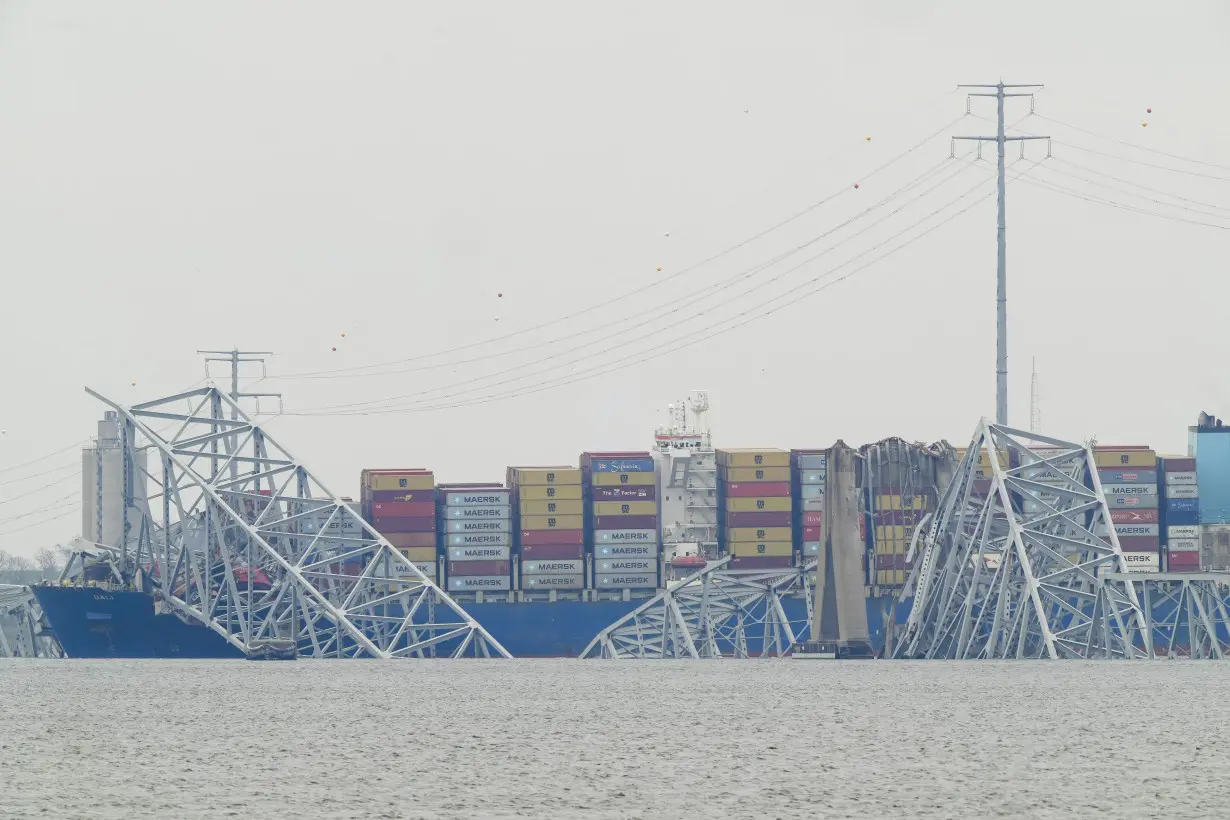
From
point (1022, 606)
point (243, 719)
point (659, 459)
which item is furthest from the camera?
point (659, 459)

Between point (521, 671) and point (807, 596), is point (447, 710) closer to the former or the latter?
point (521, 671)

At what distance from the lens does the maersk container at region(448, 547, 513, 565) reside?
9906 cm

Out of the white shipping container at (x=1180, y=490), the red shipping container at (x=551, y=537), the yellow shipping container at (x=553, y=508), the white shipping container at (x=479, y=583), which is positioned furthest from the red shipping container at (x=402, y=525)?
the white shipping container at (x=1180, y=490)

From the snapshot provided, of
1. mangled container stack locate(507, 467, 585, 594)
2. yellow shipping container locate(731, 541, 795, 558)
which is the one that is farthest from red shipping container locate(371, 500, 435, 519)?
yellow shipping container locate(731, 541, 795, 558)

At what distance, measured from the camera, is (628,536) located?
3999 inches

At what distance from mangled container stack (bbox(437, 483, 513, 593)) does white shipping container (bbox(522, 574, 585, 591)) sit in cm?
99

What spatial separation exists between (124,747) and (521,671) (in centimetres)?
A: 3432

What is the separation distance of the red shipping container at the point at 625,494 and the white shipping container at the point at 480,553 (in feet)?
18.7

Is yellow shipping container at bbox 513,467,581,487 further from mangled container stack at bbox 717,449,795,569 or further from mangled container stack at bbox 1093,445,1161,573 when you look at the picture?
mangled container stack at bbox 1093,445,1161,573

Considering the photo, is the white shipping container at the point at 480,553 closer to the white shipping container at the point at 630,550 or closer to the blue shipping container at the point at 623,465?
the white shipping container at the point at 630,550

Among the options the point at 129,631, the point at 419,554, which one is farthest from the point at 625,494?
the point at 129,631

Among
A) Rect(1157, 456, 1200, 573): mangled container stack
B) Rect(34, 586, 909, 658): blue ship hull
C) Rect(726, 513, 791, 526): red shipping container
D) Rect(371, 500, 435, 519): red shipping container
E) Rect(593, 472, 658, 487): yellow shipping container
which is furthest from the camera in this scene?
Rect(593, 472, 658, 487): yellow shipping container

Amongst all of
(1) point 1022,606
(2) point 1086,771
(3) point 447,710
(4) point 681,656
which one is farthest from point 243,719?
(4) point 681,656

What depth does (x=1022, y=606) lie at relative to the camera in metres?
64.1
